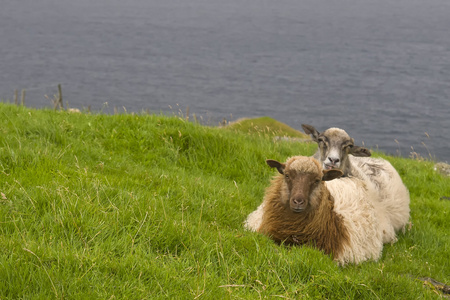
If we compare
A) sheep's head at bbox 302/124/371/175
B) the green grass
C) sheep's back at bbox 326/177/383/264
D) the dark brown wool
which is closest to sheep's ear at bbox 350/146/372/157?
sheep's head at bbox 302/124/371/175

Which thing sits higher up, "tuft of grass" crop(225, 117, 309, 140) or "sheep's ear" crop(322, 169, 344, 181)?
"sheep's ear" crop(322, 169, 344, 181)

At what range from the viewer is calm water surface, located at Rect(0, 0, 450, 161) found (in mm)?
72812

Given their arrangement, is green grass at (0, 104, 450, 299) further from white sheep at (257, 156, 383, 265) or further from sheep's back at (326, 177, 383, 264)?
white sheep at (257, 156, 383, 265)

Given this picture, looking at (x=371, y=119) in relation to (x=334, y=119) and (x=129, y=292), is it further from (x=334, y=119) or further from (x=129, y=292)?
(x=129, y=292)

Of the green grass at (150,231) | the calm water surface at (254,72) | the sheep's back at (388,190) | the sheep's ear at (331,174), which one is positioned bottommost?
the calm water surface at (254,72)

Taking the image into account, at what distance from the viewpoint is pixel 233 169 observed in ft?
38.1

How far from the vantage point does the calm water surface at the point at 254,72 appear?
72.8 metres

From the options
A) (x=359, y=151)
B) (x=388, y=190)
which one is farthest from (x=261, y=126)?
(x=388, y=190)

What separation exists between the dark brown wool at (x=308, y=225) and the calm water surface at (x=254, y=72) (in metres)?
31.0

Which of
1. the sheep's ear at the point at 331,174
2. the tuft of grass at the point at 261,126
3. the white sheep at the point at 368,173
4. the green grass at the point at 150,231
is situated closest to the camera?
the green grass at the point at 150,231

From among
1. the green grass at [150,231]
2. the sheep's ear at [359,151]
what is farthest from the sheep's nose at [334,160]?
the green grass at [150,231]

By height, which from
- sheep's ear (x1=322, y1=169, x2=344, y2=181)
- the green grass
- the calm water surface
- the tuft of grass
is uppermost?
sheep's ear (x1=322, y1=169, x2=344, y2=181)

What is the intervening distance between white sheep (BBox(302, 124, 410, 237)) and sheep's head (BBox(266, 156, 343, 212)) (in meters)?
1.97

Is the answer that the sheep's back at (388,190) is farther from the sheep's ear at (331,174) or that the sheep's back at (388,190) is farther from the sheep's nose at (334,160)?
the sheep's ear at (331,174)
